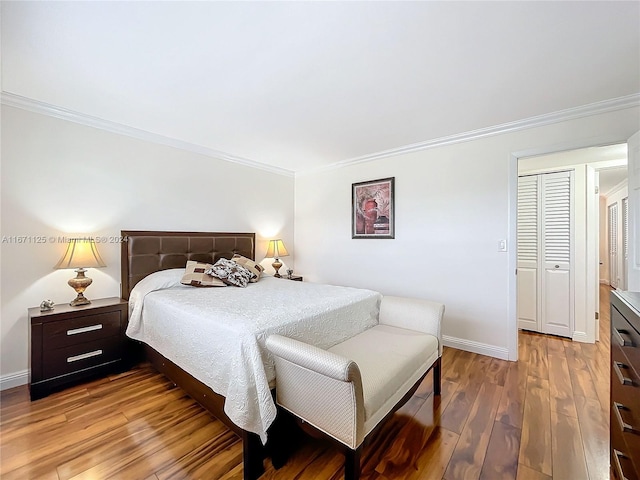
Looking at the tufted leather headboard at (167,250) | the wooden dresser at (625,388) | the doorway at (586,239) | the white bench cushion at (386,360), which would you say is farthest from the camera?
the doorway at (586,239)

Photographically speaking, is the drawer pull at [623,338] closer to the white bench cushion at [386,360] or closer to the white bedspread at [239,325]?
the white bench cushion at [386,360]

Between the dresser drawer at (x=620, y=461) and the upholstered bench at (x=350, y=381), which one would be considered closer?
the dresser drawer at (x=620, y=461)

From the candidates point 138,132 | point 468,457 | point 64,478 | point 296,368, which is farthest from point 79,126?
point 468,457

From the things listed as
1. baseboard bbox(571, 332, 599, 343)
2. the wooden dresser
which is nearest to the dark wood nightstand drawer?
the wooden dresser

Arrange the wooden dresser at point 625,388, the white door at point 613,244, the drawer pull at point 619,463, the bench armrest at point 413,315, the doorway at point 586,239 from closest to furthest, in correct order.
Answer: the wooden dresser at point 625,388 < the drawer pull at point 619,463 < the bench armrest at point 413,315 < the doorway at point 586,239 < the white door at point 613,244

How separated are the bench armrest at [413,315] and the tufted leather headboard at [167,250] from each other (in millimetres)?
2187

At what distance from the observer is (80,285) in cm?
239

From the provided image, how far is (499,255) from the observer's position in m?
2.83

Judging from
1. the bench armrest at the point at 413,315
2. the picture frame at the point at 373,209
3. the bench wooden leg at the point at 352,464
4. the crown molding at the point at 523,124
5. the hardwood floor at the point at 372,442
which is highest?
the crown molding at the point at 523,124

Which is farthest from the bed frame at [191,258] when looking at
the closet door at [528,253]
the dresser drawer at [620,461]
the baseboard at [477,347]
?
the closet door at [528,253]

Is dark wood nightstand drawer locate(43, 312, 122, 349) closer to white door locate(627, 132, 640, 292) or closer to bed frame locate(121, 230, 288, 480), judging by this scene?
bed frame locate(121, 230, 288, 480)

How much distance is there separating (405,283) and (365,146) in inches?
68.8

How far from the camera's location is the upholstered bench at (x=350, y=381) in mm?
1242

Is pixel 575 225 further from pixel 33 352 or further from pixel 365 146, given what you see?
pixel 33 352
